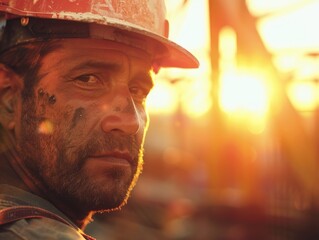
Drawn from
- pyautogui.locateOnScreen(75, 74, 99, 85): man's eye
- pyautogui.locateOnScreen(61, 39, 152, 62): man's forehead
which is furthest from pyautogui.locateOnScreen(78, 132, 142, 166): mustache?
pyautogui.locateOnScreen(61, 39, 152, 62): man's forehead

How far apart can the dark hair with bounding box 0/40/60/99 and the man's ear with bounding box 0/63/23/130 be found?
0.02 meters

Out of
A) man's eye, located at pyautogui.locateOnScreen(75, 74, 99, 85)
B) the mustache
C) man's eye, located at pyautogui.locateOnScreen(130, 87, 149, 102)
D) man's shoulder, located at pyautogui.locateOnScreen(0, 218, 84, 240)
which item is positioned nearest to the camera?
man's shoulder, located at pyautogui.locateOnScreen(0, 218, 84, 240)

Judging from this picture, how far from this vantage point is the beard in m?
2.10

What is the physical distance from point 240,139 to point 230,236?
262 centimetres

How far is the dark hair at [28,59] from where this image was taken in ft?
7.16

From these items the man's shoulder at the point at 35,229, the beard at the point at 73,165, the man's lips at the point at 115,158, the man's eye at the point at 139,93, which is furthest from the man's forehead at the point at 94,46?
the man's shoulder at the point at 35,229

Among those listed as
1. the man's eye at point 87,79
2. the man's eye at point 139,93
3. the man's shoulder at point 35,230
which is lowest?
the man's shoulder at point 35,230

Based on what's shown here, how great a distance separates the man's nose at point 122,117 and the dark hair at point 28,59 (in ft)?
1.03

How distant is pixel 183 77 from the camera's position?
37.2 ft

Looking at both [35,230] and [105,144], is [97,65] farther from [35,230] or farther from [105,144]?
[35,230]

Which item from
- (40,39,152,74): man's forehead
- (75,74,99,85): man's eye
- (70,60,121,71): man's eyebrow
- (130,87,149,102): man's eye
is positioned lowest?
(130,87,149,102): man's eye

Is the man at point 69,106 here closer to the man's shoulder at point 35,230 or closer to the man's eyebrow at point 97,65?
the man's eyebrow at point 97,65

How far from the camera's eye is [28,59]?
2.19 meters

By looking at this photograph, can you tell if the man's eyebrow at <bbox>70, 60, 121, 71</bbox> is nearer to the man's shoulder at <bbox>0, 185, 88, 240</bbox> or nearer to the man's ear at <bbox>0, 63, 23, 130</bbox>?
the man's ear at <bbox>0, 63, 23, 130</bbox>
